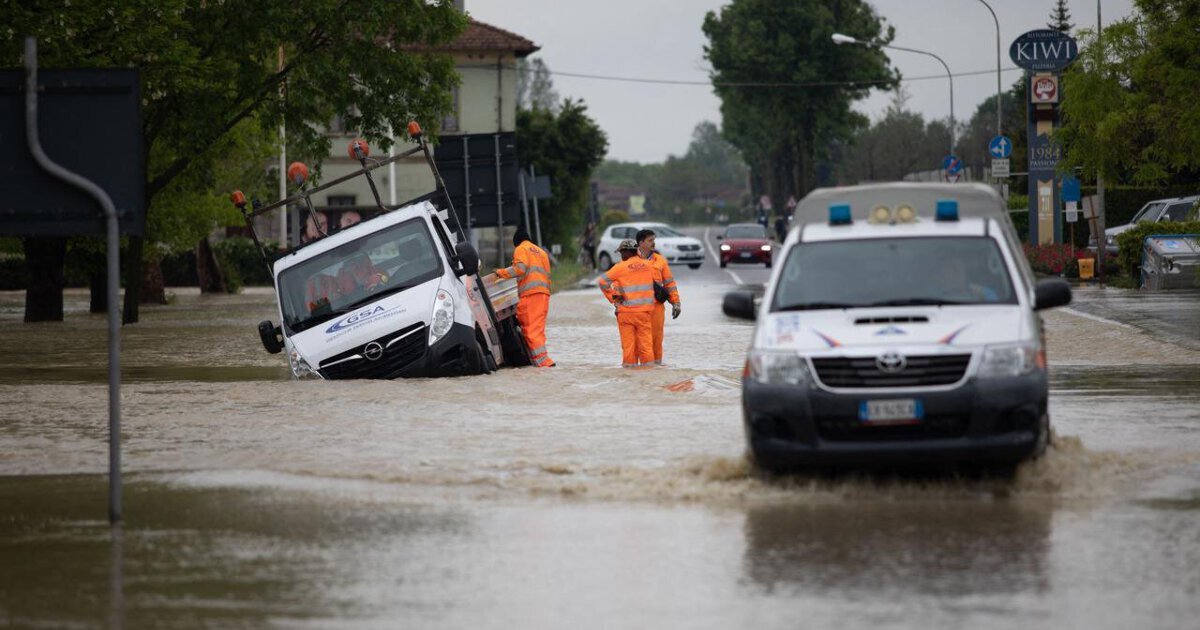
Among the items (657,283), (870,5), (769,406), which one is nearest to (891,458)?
(769,406)

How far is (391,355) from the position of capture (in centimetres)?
1819

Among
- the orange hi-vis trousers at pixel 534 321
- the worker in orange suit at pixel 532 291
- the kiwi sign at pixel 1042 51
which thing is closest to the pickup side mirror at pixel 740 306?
the worker in orange suit at pixel 532 291

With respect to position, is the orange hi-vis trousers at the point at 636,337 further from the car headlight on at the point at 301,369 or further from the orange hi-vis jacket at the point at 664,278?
the car headlight on at the point at 301,369

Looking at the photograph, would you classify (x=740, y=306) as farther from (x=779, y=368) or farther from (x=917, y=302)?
(x=779, y=368)

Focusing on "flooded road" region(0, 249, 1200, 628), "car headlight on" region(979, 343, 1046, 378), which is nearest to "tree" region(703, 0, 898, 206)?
"flooded road" region(0, 249, 1200, 628)

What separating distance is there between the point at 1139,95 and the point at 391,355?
13.9m

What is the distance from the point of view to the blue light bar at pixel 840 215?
11.7 meters

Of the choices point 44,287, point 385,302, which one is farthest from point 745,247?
point 385,302

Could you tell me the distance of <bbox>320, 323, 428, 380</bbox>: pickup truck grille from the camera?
18.2 m

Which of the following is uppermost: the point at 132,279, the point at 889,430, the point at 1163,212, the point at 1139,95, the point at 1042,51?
the point at 1042,51

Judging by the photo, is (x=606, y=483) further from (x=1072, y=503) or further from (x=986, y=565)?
(x=986, y=565)

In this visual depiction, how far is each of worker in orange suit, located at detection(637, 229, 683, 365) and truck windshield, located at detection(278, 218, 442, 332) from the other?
8.26ft

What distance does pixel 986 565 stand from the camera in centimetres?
826

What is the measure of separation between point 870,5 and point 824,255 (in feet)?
304
